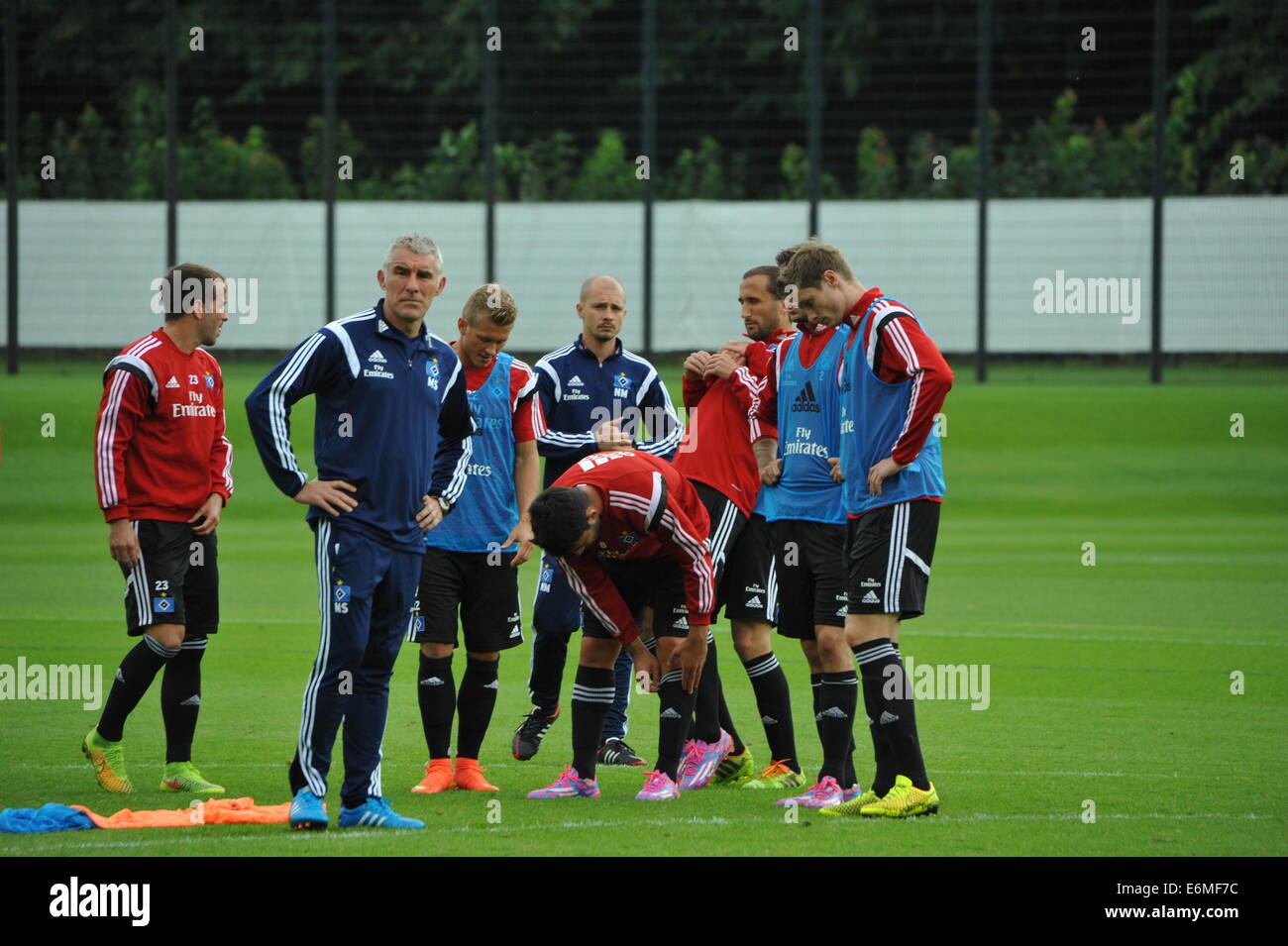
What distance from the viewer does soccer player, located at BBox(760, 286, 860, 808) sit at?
7762mm

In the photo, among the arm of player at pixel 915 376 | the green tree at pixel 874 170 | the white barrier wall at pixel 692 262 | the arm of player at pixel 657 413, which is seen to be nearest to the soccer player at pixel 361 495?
the arm of player at pixel 915 376

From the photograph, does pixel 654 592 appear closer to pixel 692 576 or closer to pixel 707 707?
pixel 692 576

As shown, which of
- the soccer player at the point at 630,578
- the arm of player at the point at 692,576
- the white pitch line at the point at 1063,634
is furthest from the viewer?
the white pitch line at the point at 1063,634

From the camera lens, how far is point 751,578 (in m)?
8.27

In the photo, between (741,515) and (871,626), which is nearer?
(871,626)

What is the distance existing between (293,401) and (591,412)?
9.23ft

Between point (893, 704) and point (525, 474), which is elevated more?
point (525, 474)

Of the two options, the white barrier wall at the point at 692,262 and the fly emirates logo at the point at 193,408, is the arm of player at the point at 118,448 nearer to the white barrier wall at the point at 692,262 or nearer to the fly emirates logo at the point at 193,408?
the fly emirates logo at the point at 193,408

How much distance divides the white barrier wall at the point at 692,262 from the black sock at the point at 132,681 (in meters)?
20.9

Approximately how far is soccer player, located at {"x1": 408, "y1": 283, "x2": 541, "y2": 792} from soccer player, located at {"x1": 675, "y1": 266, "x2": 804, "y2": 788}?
0.92 meters

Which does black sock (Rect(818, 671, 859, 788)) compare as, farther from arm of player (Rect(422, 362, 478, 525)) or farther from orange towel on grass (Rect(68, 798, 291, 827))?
orange towel on grass (Rect(68, 798, 291, 827))

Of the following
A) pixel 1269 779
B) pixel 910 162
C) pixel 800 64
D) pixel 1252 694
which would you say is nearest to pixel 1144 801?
pixel 1269 779

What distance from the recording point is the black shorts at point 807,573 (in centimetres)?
783

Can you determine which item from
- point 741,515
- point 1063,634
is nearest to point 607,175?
point 1063,634
